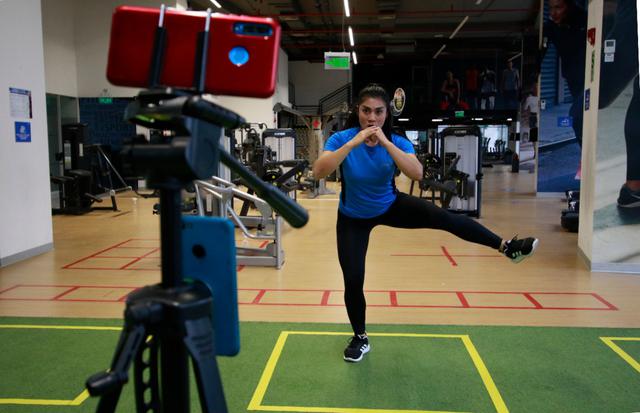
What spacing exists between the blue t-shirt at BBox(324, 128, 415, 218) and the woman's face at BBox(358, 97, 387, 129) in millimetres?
132

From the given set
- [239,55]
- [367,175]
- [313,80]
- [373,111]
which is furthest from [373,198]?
[313,80]

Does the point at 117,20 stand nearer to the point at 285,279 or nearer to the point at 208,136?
the point at 208,136

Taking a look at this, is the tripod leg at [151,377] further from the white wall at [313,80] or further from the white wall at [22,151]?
the white wall at [313,80]

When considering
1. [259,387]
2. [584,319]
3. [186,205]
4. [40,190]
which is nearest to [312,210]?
[186,205]

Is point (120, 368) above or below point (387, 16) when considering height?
below

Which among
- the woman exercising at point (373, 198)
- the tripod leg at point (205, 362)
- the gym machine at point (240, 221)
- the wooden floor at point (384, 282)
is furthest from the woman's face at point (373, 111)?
the gym machine at point (240, 221)

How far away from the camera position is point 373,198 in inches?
110

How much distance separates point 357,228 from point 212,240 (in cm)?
189

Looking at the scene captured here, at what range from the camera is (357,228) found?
2834 millimetres

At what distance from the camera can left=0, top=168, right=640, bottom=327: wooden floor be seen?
12.5 ft

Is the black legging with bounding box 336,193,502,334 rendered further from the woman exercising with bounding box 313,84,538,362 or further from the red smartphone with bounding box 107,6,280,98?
the red smartphone with bounding box 107,6,280,98

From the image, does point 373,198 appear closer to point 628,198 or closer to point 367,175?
point 367,175

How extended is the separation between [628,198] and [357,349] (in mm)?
3307

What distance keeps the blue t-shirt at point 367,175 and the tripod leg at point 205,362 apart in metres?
1.89
